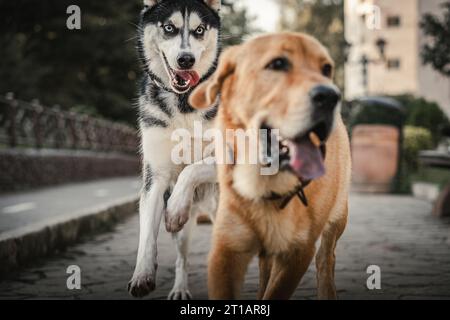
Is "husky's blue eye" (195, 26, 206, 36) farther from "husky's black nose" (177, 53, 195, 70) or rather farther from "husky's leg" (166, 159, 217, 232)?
"husky's leg" (166, 159, 217, 232)

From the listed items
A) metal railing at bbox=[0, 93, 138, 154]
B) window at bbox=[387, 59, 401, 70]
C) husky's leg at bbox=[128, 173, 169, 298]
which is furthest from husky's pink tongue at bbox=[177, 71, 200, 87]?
window at bbox=[387, 59, 401, 70]

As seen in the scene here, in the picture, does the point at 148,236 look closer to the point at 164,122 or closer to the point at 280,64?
the point at 164,122

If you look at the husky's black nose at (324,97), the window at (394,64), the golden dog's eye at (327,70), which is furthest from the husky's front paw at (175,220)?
the window at (394,64)

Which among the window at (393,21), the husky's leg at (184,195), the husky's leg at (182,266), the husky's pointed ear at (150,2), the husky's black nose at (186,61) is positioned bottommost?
the husky's leg at (182,266)

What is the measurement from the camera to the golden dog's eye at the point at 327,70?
96.3 inches

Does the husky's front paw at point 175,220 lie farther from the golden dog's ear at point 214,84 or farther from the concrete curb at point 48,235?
the concrete curb at point 48,235

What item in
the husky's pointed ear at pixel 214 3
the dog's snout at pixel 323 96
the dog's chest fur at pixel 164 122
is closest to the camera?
the dog's snout at pixel 323 96

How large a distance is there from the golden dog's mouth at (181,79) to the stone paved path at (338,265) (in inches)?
54.2

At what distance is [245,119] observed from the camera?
8.11ft

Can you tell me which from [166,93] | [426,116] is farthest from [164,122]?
[426,116]

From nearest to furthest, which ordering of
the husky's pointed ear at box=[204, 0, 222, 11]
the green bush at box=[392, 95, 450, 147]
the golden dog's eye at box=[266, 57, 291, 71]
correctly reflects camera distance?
1. the golden dog's eye at box=[266, 57, 291, 71]
2. the husky's pointed ear at box=[204, 0, 222, 11]
3. the green bush at box=[392, 95, 450, 147]

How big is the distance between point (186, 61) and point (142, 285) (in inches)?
43.0

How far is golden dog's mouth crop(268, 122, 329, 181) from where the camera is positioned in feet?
7.02

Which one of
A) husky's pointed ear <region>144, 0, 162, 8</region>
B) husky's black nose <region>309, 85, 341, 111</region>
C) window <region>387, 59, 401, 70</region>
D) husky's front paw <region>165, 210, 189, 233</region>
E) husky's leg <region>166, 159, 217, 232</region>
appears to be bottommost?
husky's front paw <region>165, 210, 189, 233</region>
